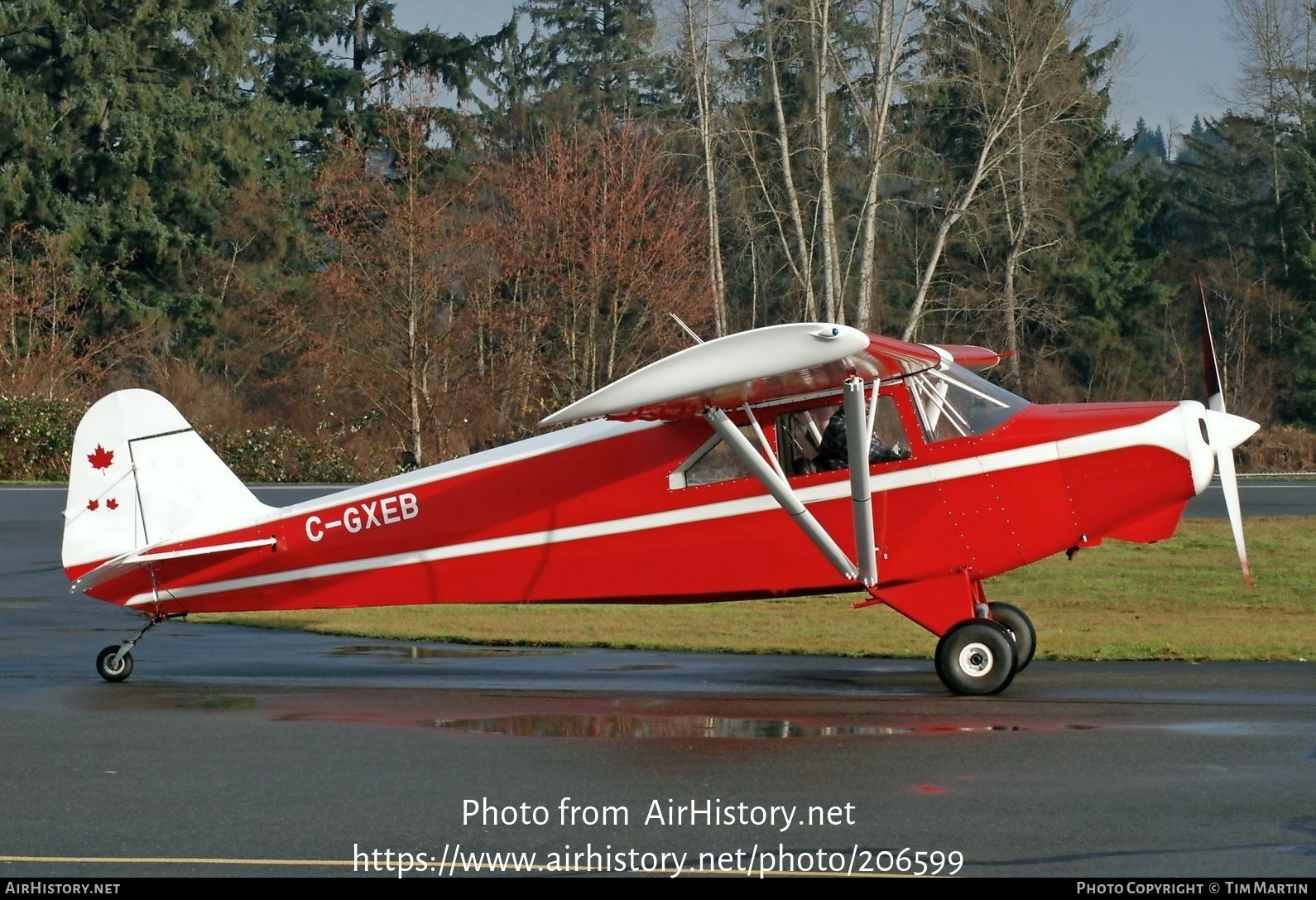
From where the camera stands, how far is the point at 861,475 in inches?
392

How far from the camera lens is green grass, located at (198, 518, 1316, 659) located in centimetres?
1304

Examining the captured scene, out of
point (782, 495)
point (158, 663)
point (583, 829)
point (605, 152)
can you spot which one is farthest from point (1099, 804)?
Answer: point (605, 152)

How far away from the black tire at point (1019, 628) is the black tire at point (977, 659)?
81 cm

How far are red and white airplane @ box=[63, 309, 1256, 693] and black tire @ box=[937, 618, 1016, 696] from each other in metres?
0.01

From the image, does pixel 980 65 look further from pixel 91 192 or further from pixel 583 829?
pixel 583 829

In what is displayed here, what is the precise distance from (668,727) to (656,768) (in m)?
→ 1.25

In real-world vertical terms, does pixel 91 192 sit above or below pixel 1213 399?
above

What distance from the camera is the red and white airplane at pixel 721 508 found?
10.3 meters

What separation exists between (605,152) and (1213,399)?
25.7m

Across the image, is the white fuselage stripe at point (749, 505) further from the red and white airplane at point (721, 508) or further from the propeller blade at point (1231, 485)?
the propeller blade at point (1231, 485)

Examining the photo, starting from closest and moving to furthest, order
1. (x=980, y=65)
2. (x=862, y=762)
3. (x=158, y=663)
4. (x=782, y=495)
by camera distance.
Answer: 1. (x=862, y=762)
2. (x=782, y=495)
3. (x=158, y=663)
4. (x=980, y=65)

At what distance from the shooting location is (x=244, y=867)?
20.0 ft

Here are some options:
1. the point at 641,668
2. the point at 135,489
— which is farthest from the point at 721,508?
the point at 135,489

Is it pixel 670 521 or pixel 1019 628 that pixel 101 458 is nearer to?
pixel 670 521
